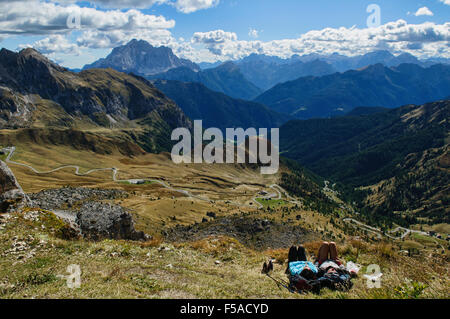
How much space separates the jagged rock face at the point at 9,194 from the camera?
24.0 m

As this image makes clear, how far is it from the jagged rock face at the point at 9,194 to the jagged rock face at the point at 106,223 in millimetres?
7484

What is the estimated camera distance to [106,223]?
37625mm

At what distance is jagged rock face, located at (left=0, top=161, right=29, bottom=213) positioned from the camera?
78.9ft

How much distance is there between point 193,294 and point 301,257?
832cm

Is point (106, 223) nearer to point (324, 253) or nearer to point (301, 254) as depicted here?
point (301, 254)

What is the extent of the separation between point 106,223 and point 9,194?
45.1 feet

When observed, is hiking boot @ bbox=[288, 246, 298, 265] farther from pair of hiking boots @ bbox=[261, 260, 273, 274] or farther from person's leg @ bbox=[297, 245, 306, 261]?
pair of hiking boots @ bbox=[261, 260, 273, 274]

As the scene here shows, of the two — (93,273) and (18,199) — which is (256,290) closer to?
(93,273)

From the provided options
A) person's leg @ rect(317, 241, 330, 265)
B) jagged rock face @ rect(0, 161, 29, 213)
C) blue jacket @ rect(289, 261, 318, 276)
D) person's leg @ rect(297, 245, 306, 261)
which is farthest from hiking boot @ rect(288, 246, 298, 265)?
jagged rock face @ rect(0, 161, 29, 213)

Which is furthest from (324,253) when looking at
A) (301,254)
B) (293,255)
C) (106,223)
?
(106,223)

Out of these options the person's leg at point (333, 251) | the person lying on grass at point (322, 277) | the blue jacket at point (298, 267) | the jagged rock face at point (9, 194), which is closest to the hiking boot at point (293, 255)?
the blue jacket at point (298, 267)

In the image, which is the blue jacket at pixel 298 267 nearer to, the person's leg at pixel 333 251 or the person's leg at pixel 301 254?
the person's leg at pixel 333 251

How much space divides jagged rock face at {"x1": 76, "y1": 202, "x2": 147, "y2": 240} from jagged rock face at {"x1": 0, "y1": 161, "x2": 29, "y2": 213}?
7484mm
